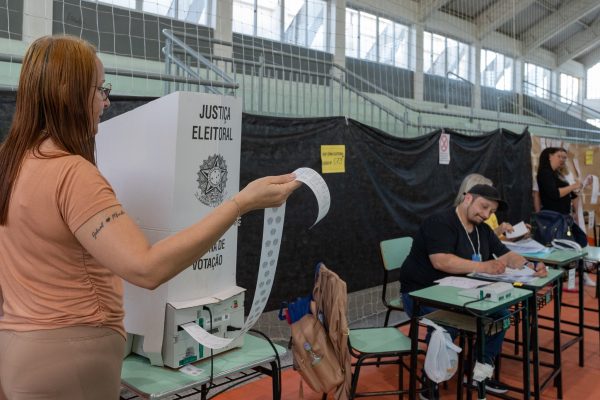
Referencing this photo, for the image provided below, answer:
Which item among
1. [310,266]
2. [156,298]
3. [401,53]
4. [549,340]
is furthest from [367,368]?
[401,53]

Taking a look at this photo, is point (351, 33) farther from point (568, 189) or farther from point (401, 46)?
point (568, 189)

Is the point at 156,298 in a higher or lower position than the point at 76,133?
lower

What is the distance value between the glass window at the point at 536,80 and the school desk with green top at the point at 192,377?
38.0ft

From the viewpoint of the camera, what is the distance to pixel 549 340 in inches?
146

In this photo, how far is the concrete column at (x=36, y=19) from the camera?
104 inches

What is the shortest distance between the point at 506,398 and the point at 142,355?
6.57ft

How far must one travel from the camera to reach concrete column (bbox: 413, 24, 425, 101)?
5.49 m

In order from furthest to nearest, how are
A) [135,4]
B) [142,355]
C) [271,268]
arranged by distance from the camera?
[135,4], [142,355], [271,268]

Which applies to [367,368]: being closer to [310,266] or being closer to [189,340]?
[310,266]

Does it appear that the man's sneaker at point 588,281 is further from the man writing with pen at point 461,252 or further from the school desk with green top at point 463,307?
the school desk with green top at point 463,307

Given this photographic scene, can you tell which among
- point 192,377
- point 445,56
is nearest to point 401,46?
point 445,56

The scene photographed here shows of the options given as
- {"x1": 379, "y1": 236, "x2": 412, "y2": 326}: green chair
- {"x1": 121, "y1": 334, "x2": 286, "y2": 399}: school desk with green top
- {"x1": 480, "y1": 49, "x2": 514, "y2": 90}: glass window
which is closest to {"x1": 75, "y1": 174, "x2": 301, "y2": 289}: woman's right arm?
{"x1": 121, "y1": 334, "x2": 286, "y2": 399}: school desk with green top

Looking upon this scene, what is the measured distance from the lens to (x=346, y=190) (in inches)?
144

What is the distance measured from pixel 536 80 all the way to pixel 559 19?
2.38 metres
